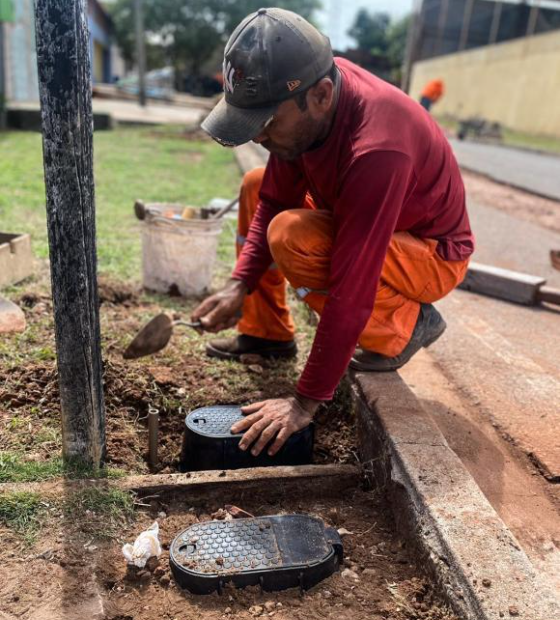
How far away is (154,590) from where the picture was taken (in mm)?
1607

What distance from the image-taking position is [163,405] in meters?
2.40

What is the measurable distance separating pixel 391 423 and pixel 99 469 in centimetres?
96

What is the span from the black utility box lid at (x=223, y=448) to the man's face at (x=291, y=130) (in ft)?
3.11

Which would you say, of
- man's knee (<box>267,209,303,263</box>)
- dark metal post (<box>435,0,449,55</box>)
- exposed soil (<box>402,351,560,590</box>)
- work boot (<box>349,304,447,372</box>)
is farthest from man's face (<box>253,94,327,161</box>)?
dark metal post (<box>435,0,449,55</box>)

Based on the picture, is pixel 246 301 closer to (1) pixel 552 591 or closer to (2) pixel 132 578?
(2) pixel 132 578

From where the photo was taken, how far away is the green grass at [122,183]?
170 inches

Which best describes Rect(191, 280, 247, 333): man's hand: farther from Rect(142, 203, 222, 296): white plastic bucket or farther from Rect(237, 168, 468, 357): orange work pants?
Rect(142, 203, 222, 296): white plastic bucket

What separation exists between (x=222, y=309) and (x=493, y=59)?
3072 cm

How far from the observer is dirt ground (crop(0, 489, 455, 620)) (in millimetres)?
1507

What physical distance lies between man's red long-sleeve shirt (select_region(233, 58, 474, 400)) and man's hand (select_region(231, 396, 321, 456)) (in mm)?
56

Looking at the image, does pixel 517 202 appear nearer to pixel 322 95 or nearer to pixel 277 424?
pixel 322 95

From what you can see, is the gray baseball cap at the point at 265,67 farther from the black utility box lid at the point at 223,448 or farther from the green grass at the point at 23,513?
the green grass at the point at 23,513

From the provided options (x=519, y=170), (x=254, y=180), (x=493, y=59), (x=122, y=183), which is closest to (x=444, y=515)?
(x=254, y=180)

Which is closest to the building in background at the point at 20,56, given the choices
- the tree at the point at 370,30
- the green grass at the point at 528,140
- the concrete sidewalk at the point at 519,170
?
the concrete sidewalk at the point at 519,170
